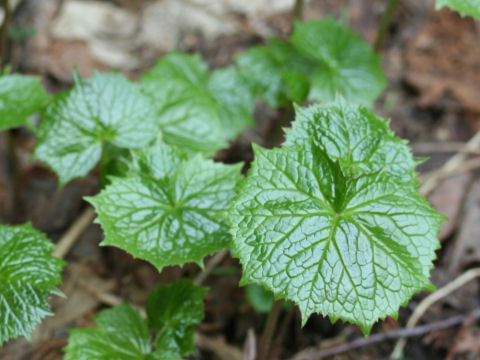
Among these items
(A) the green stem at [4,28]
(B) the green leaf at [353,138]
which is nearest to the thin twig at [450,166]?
(B) the green leaf at [353,138]

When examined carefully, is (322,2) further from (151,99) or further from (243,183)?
(243,183)

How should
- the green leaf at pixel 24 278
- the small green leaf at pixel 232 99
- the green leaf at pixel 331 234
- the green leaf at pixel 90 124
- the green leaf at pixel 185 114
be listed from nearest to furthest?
the green leaf at pixel 331 234
the green leaf at pixel 24 278
the green leaf at pixel 90 124
the green leaf at pixel 185 114
the small green leaf at pixel 232 99

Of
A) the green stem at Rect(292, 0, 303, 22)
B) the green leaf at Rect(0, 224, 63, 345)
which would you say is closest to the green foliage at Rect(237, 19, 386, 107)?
the green stem at Rect(292, 0, 303, 22)

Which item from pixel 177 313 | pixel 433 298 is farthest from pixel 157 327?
pixel 433 298

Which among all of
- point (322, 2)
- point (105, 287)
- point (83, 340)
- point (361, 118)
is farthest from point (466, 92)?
point (83, 340)

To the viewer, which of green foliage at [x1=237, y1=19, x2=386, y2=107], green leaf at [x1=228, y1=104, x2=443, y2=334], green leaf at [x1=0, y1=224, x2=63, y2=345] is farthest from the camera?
green foliage at [x1=237, y1=19, x2=386, y2=107]

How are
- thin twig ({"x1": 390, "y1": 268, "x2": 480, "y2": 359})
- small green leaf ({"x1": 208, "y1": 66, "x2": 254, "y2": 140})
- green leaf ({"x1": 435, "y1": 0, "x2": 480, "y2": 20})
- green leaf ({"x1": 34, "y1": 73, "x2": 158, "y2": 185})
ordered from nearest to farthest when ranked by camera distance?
green leaf ({"x1": 435, "y1": 0, "x2": 480, "y2": 20}) < green leaf ({"x1": 34, "y1": 73, "x2": 158, "y2": 185}) < thin twig ({"x1": 390, "y1": 268, "x2": 480, "y2": 359}) < small green leaf ({"x1": 208, "y1": 66, "x2": 254, "y2": 140})

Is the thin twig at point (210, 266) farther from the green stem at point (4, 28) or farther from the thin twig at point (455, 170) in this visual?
the green stem at point (4, 28)

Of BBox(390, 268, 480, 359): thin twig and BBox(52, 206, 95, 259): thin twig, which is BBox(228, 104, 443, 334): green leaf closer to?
BBox(390, 268, 480, 359): thin twig
